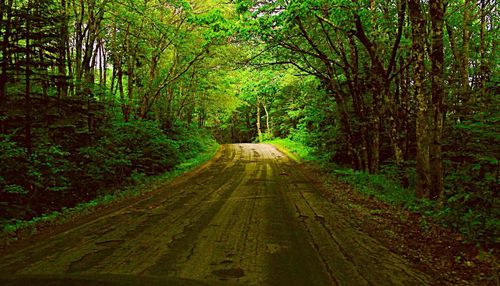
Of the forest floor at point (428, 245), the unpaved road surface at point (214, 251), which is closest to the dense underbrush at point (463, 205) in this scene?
the forest floor at point (428, 245)

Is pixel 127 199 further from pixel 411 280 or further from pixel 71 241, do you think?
pixel 411 280

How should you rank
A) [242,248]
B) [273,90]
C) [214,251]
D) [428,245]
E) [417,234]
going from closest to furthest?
[214,251]
[242,248]
[428,245]
[417,234]
[273,90]

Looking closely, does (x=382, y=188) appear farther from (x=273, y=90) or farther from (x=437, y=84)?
(x=273, y=90)

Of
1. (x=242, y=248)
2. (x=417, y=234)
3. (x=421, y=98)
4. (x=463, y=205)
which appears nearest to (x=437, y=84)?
(x=421, y=98)

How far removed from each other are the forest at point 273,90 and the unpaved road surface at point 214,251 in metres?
2.30

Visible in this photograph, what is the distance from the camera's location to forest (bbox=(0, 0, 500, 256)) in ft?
25.0

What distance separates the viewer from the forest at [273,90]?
7.63 metres

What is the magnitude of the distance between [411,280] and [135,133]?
1349 cm

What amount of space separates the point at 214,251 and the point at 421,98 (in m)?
6.64

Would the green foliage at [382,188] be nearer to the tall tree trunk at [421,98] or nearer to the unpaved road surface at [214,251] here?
the tall tree trunk at [421,98]

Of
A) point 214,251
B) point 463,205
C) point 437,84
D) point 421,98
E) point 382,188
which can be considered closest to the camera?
point 214,251

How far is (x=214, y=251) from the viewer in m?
5.00

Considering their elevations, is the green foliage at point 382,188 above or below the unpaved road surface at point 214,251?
above

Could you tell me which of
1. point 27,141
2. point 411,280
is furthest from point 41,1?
point 411,280
